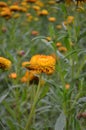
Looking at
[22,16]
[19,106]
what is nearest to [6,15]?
[22,16]

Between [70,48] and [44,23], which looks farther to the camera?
[44,23]

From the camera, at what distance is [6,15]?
4539 millimetres

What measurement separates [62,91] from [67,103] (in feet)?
0.21

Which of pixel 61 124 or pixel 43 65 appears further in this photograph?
pixel 43 65

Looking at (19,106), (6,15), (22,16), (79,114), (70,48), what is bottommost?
(22,16)

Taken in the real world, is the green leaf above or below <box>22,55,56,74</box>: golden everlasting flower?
below

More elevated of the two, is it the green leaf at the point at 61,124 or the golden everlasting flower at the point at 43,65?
the golden everlasting flower at the point at 43,65

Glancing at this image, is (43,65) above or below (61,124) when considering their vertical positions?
above

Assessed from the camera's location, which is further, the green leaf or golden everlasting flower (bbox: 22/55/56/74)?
golden everlasting flower (bbox: 22/55/56/74)

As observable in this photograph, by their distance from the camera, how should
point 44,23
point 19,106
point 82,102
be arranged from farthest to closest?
point 44,23
point 19,106
point 82,102

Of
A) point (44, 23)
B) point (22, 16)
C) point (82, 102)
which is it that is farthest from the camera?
point (22, 16)

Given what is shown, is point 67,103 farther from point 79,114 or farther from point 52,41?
point 52,41

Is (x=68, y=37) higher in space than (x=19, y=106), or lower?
higher

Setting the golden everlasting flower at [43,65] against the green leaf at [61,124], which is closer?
the green leaf at [61,124]
